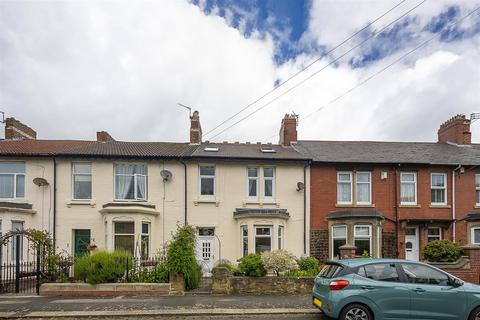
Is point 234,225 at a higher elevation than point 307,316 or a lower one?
higher

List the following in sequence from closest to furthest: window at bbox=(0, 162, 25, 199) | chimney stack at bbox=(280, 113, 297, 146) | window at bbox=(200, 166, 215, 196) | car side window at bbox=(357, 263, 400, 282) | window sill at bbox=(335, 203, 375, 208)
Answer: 1. car side window at bbox=(357, 263, 400, 282)
2. window at bbox=(0, 162, 25, 199)
3. window at bbox=(200, 166, 215, 196)
4. window sill at bbox=(335, 203, 375, 208)
5. chimney stack at bbox=(280, 113, 297, 146)

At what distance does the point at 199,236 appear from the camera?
19.5 m

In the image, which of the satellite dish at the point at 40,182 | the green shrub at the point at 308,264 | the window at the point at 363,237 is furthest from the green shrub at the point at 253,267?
the satellite dish at the point at 40,182

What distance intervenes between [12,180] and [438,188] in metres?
22.0

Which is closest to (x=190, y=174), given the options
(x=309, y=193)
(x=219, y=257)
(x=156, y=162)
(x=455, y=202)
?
(x=156, y=162)

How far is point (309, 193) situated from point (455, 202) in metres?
7.96

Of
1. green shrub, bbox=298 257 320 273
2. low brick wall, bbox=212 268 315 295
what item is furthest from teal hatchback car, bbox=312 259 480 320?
green shrub, bbox=298 257 320 273

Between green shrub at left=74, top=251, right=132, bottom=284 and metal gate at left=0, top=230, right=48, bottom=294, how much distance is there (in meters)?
1.47

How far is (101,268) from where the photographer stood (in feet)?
43.0

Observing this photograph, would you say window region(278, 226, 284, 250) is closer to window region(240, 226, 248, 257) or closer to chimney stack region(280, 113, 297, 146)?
window region(240, 226, 248, 257)

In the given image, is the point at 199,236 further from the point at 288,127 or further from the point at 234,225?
the point at 288,127

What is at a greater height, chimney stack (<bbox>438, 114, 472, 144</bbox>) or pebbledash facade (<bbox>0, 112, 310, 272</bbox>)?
chimney stack (<bbox>438, 114, 472, 144</bbox>)

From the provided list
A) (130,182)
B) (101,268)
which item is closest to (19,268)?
(101,268)

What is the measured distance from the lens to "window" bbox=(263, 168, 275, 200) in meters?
20.2
